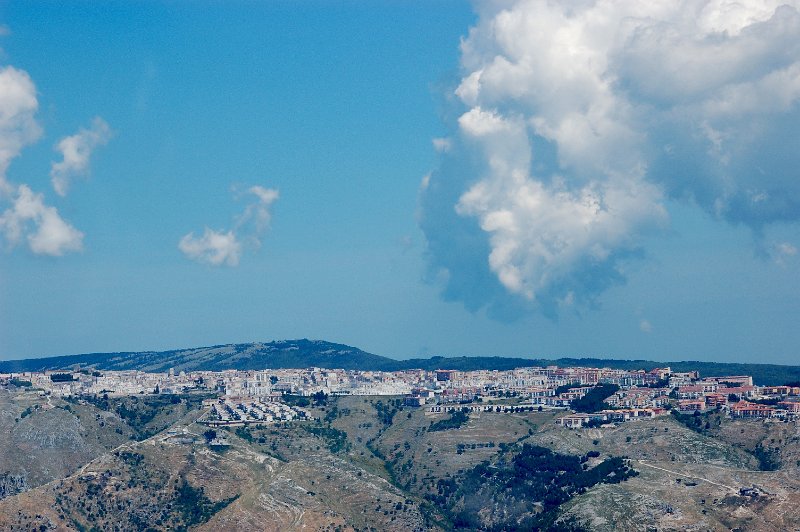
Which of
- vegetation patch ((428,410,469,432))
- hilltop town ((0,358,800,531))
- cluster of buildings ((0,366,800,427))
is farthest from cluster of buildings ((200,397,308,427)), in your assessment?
vegetation patch ((428,410,469,432))

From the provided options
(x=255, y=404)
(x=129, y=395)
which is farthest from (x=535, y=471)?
(x=129, y=395)

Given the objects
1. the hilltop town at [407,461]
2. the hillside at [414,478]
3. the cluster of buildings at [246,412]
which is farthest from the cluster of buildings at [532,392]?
the hillside at [414,478]

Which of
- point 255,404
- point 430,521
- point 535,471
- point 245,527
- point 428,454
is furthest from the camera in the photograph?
point 255,404

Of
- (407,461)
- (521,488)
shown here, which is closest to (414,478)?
(407,461)

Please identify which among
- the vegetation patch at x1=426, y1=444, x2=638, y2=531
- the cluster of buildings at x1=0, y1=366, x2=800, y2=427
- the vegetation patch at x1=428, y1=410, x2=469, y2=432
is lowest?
the vegetation patch at x1=426, y1=444, x2=638, y2=531

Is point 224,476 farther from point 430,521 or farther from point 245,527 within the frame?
point 430,521

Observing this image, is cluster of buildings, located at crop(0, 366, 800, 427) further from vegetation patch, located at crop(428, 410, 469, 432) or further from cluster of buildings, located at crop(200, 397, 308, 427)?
vegetation patch, located at crop(428, 410, 469, 432)

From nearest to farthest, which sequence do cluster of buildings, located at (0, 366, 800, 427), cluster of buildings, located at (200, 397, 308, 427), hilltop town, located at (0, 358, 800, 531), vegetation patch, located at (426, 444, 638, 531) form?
hilltop town, located at (0, 358, 800, 531) < vegetation patch, located at (426, 444, 638, 531) < cluster of buildings, located at (0, 366, 800, 427) < cluster of buildings, located at (200, 397, 308, 427)

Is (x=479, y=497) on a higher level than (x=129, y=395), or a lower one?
lower
